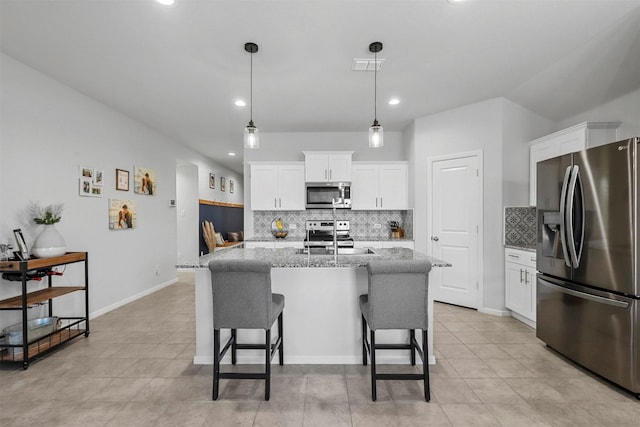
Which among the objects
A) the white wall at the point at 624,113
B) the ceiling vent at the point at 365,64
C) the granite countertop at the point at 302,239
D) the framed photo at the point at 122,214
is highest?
the ceiling vent at the point at 365,64

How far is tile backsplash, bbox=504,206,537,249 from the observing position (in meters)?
3.78

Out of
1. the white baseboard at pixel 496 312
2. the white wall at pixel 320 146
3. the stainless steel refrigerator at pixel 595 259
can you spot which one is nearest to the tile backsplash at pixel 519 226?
the white baseboard at pixel 496 312

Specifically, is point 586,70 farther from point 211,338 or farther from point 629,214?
point 211,338

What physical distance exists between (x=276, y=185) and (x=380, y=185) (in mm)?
1736

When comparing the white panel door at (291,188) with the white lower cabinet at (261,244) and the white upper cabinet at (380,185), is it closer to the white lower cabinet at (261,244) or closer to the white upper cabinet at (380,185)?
the white lower cabinet at (261,244)

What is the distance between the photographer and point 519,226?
380 cm

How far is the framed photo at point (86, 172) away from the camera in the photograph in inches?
144

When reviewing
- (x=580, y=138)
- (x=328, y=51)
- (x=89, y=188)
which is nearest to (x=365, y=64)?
(x=328, y=51)

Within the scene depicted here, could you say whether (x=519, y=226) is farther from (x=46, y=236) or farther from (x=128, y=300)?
(x=128, y=300)

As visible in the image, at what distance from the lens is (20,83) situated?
9.61ft

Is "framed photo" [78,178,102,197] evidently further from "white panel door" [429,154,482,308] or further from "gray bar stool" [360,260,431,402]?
"white panel door" [429,154,482,308]

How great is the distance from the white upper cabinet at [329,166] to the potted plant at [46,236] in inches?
126

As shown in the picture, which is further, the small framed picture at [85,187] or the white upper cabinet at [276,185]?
the white upper cabinet at [276,185]

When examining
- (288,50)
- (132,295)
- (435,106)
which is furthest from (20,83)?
(435,106)
